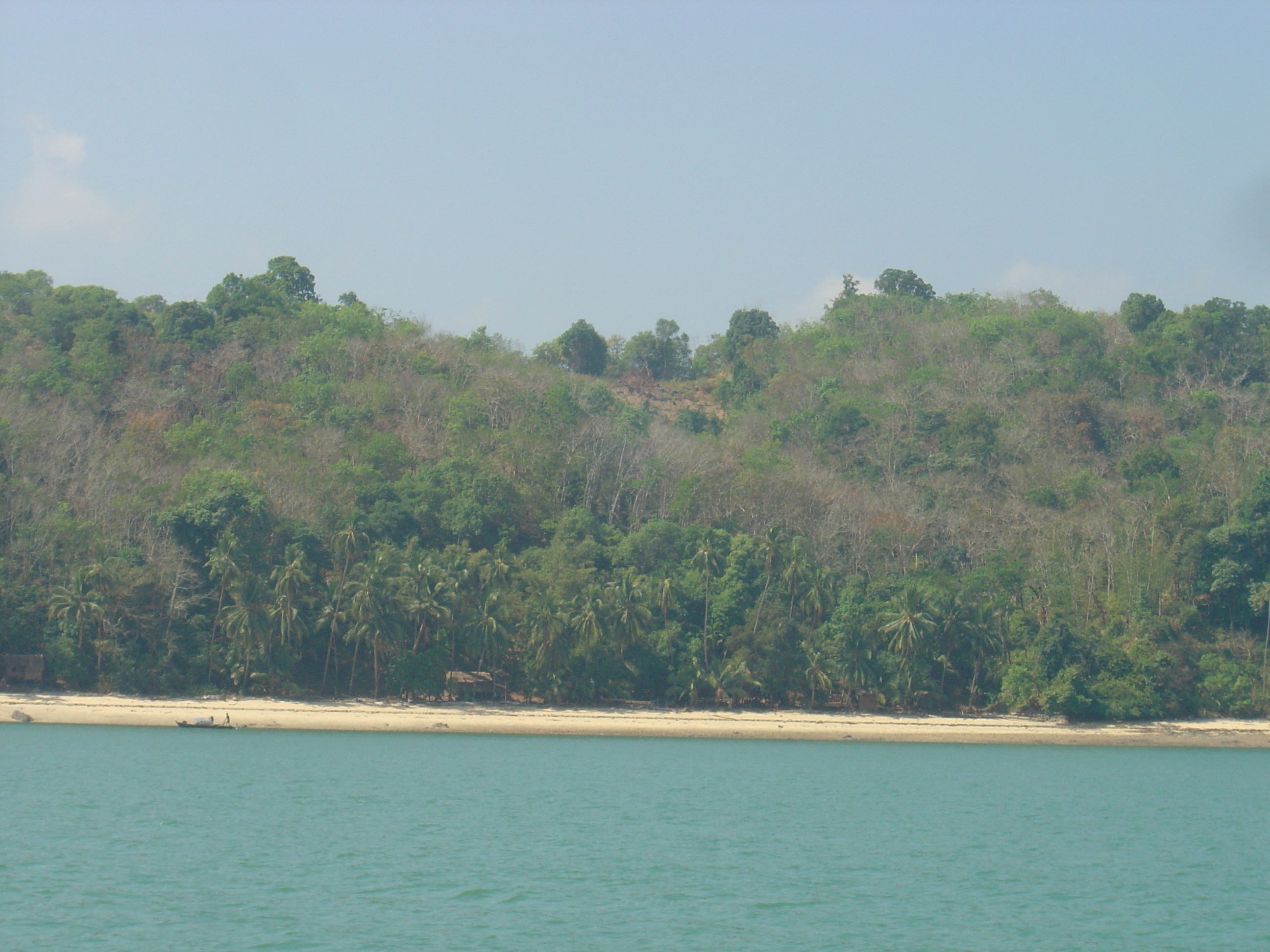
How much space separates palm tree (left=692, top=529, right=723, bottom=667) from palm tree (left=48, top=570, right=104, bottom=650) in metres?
27.7

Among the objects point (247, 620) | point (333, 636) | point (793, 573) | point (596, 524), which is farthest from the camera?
Answer: point (596, 524)

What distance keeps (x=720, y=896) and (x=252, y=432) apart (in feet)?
172

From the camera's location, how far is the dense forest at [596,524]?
56.5 metres

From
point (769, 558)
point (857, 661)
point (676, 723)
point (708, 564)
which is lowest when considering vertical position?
point (676, 723)

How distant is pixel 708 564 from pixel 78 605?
96.1ft

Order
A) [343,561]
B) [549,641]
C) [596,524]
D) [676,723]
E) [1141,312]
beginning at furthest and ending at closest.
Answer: [1141,312] < [596,524] < [343,561] < [549,641] < [676,723]

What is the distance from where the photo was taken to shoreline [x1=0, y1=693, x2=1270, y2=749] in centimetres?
5344

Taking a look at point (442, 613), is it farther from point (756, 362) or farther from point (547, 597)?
point (756, 362)

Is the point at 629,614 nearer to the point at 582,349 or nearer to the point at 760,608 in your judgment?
the point at 760,608

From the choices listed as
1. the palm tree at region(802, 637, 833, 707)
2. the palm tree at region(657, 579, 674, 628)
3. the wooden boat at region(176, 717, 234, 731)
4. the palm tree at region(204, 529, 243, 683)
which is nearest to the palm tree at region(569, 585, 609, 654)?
the palm tree at region(657, 579, 674, 628)

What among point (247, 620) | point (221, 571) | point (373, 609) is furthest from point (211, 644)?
point (373, 609)

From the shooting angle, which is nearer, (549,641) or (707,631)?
(549,641)

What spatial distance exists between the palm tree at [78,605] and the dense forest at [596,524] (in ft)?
0.52

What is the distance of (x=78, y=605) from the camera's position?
5291 centimetres
